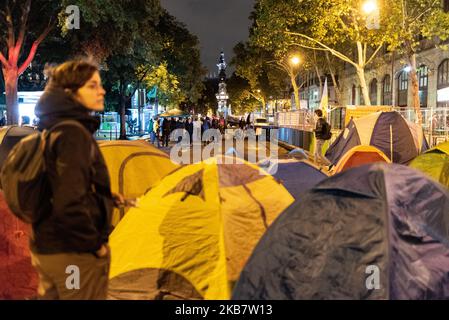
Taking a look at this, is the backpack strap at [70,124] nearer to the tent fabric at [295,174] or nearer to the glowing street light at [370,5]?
the tent fabric at [295,174]

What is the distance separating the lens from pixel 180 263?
5.32 m

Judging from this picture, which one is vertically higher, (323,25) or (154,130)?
(323,25)

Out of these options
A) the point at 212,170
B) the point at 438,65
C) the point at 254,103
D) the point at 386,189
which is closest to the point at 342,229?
the point at 386,189

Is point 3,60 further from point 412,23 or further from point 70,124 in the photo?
point 70,124

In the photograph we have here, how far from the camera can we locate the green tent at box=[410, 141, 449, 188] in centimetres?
821

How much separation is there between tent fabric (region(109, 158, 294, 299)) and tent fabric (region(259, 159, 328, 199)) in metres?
1.95

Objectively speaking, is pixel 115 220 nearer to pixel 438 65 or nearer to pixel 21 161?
pixel 21 161

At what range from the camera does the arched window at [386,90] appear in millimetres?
41875

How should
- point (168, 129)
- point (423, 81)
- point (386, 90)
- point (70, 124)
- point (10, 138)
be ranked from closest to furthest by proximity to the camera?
point (70, 124) → point (10, 138) → point (168, 129) → point (423, 81) → point (386, 90)

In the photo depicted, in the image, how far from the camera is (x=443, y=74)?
31.3 metres

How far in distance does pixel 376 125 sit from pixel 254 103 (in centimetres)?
8119

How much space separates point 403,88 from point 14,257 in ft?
123

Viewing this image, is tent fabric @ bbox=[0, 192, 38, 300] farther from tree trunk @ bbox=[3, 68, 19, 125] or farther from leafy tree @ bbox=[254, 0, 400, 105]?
leafy tree @ bbox=[254, 0, 400, 105]

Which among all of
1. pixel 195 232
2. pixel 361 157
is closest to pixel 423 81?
pixel 361 157
